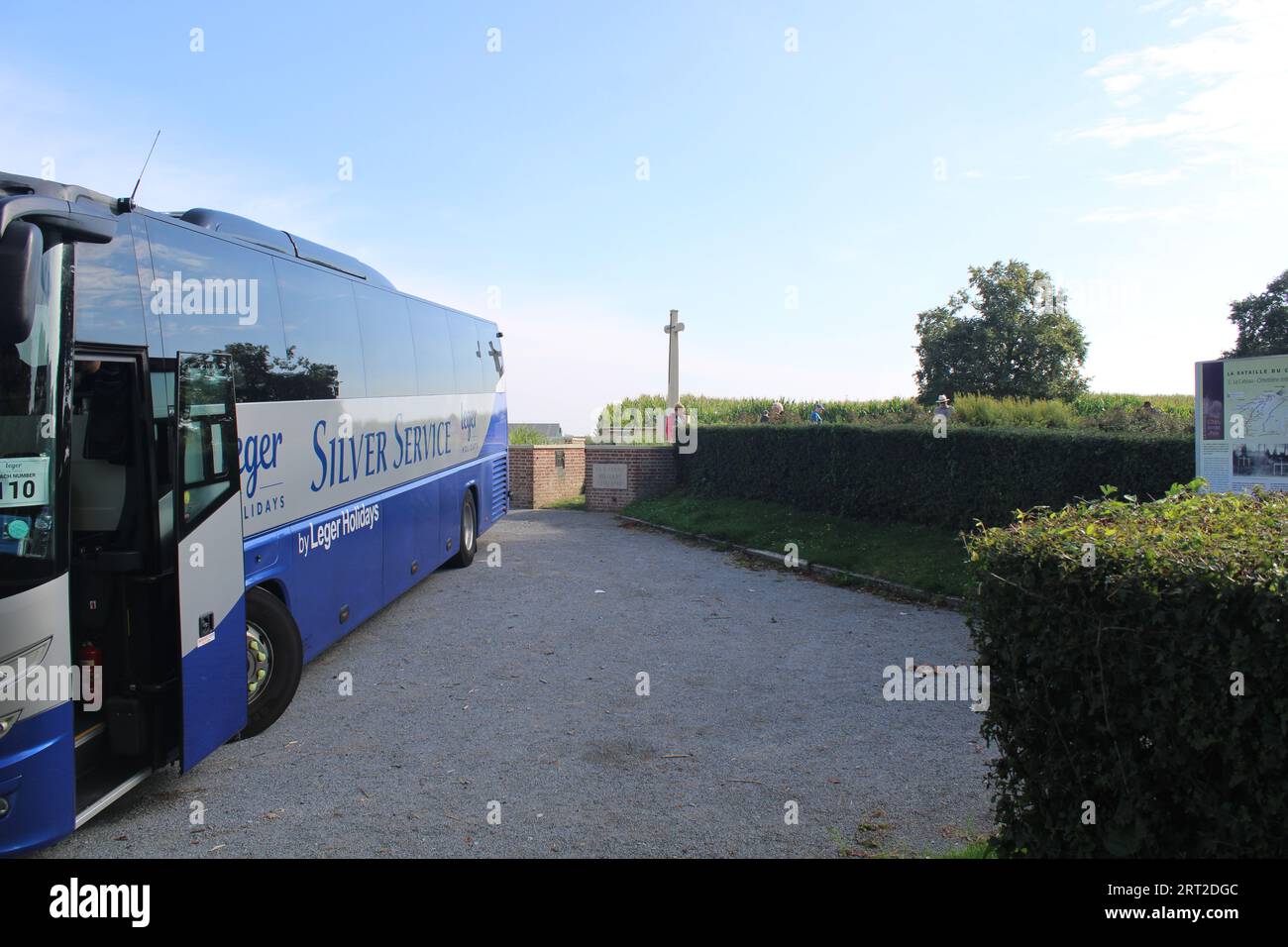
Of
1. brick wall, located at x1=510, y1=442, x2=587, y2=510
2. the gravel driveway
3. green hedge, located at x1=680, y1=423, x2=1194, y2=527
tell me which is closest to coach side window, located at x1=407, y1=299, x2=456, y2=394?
the gravel driveway

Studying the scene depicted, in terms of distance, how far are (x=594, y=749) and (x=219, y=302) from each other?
384cm

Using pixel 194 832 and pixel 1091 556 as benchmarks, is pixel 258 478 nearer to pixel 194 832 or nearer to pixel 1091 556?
pixel 194 832

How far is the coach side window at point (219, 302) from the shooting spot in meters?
5.39

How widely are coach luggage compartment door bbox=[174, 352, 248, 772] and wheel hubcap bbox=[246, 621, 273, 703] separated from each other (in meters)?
0.57

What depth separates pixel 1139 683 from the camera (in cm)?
339

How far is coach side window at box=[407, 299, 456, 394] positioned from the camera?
1059cm

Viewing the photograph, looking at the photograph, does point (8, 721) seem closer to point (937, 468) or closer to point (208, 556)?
point (208, 556)

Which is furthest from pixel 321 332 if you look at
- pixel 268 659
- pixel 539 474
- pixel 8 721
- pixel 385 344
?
pixel 539 474

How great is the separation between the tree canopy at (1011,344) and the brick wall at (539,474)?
38081 mm

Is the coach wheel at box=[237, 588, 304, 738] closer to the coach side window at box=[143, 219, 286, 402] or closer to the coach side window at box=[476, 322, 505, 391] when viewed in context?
the coach side window at box=[143, 219, 286, 402]
